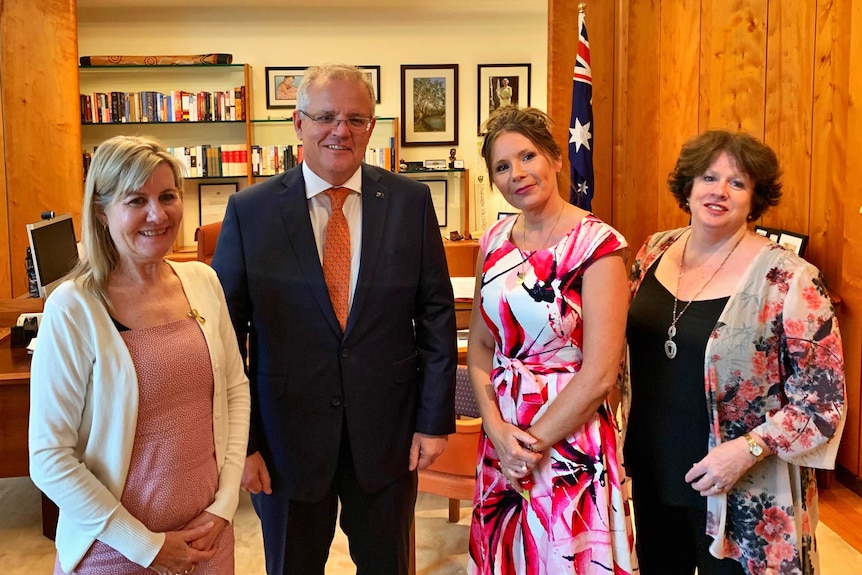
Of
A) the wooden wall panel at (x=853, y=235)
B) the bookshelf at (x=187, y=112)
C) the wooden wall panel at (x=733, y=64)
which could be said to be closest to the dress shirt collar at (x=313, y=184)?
the wooden wall panel at (x=853, y=235)

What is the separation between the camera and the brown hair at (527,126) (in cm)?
165

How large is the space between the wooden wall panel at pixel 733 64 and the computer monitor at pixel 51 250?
3.27m

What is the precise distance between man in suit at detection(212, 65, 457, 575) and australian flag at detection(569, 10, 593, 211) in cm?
258

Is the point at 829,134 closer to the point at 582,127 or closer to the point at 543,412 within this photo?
the point at 582,127

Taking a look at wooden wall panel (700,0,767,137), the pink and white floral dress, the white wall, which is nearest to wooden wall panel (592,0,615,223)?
wooden wall panel (700,0,767,137)

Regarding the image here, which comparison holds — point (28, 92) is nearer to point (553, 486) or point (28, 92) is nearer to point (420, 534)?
point (420, 534)

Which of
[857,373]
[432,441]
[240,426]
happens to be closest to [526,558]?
[432,441]

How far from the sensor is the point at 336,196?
1758mm

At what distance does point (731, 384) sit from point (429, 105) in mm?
4778

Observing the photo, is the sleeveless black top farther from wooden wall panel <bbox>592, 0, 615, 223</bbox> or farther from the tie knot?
wooden wall panel <bbox>592, 0, 615, 223</bbox>

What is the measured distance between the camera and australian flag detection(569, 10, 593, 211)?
13.8ft

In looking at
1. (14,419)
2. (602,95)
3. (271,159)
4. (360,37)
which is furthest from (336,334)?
(360,37)

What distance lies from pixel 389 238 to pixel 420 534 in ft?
5.56

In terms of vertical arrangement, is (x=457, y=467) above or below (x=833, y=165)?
below
